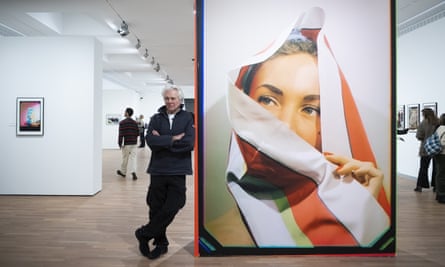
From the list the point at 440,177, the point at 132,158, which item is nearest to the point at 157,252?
the point at 440,177

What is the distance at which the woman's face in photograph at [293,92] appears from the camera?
3795 mm

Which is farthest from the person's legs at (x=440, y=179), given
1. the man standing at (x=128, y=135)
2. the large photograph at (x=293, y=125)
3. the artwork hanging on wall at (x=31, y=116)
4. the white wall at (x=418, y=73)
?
the artwork hanging on wall at (x=31, y=116)

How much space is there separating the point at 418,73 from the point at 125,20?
7271 mm

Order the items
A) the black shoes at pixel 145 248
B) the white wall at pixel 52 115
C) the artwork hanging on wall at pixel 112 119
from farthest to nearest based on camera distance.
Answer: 1. the artwork hanging on wall at pixel 112 119
2. the white wall at pixel 52 115
3. the black shoes at pixel 145 248

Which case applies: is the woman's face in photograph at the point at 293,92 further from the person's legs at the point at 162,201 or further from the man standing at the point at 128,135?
the man standing at the point at 128,135

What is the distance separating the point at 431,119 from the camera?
A: 7.20 m

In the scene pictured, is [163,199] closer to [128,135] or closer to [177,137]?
[177,137]

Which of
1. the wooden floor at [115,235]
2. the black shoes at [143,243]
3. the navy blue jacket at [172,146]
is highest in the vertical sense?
the navy blue jacket at [172,146]

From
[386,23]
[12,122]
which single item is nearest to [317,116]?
[386,23]

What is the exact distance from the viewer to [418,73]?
9.09 meters

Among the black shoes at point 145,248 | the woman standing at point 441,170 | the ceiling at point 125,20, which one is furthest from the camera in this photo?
the woman standing at point 441,170

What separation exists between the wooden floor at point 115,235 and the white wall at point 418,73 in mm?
2245

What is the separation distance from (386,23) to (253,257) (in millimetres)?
2889

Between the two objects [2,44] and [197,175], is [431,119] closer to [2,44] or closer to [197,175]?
[197,175]
